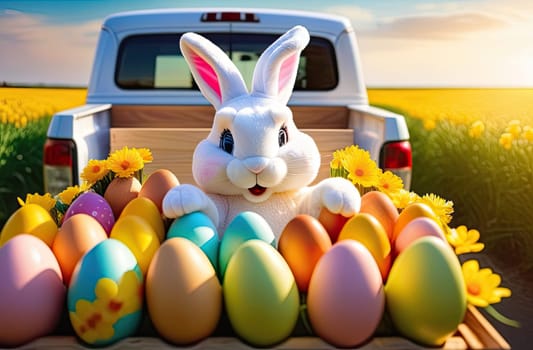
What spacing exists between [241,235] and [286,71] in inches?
29.3

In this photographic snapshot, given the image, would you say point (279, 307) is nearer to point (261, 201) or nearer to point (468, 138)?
point (261, 201)

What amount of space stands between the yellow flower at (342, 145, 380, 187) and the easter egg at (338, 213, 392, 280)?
19.1 inches

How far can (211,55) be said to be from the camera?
201 cm

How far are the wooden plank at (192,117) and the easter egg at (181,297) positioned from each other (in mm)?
2500

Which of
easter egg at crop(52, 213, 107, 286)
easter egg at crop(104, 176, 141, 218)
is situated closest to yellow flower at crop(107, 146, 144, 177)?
easter egg at crop(104, 176, 141, 218)

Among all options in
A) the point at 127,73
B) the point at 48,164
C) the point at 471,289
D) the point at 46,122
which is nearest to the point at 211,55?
the point at 471,289

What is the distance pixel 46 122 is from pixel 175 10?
12.0 feet

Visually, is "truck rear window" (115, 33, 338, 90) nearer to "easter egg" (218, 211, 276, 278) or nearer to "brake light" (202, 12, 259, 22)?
"brake light" (202, 12, 259, 22)

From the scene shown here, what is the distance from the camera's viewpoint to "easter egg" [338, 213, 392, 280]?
1.56 meters

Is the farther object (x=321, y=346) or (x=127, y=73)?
(x=127, y=73)

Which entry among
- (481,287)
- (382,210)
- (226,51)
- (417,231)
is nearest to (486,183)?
(226,51)

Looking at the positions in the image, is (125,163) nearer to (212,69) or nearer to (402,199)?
(212,69)

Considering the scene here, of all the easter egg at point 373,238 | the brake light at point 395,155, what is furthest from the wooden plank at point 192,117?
the easter egg at point 373,238

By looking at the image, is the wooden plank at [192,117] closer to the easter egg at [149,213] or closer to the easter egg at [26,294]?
the easter egg at [149,213]
